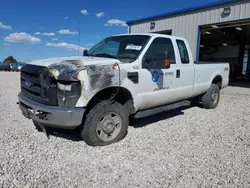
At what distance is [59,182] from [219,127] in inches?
152

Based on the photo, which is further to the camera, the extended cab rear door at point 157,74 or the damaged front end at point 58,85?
the extended cab rear door at point 157,74

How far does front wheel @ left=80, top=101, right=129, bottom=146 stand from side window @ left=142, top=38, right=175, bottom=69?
44.5 inches

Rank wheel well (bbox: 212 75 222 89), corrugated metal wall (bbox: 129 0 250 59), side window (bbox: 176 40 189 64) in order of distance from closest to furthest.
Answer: side window (bbox: 176 40 189 64) → wheel well (bbox: 212 75 222 89) → corrugated metal wall (bbox: 129 0 250 59)

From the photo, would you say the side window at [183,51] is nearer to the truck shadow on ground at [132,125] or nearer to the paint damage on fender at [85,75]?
the truck shadow on ground at [132,125]

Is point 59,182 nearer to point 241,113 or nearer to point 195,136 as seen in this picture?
point 195,136

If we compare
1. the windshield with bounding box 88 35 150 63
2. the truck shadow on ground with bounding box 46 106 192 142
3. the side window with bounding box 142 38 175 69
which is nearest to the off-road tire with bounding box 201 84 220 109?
the truck shadow on ground with bounding box 46 106 192 142

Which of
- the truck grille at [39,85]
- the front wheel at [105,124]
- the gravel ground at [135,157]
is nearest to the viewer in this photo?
the gravel ground at [135,157]

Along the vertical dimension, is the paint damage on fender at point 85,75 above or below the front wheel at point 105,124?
above

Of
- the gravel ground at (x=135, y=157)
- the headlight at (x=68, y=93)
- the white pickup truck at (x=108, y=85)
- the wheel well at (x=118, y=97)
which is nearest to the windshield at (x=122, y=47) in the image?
the white pickup truck at (x=108, y=85)

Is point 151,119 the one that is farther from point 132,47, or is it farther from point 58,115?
point 58,115

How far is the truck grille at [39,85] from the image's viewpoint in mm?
3355

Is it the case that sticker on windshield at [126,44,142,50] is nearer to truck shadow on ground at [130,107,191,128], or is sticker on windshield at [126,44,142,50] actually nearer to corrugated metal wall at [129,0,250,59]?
truck shadow on ground at [130,107,191,128]

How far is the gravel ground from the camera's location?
9.09ft

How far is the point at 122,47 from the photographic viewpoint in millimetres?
4703
